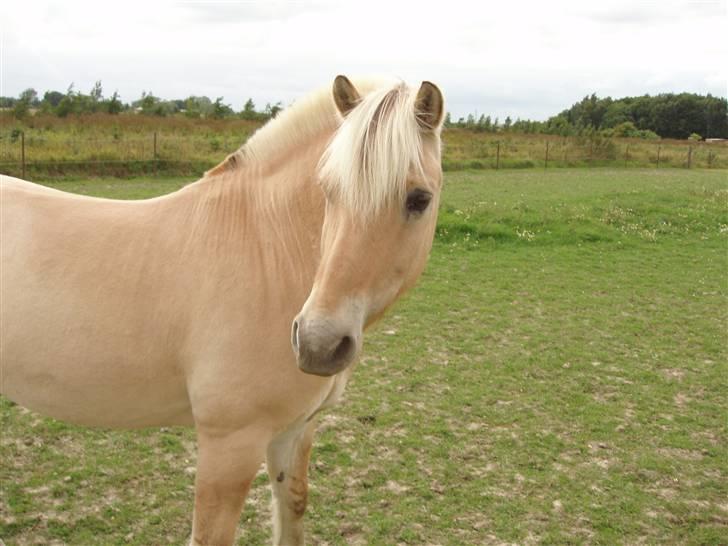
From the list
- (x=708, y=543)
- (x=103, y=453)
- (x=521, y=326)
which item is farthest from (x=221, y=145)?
(x=708, y=543)

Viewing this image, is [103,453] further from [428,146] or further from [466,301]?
[466,301]

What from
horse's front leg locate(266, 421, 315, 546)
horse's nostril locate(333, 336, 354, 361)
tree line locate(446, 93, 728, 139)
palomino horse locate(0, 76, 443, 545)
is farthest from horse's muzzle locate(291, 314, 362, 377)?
tree line locate(446, 93, 728, 139)

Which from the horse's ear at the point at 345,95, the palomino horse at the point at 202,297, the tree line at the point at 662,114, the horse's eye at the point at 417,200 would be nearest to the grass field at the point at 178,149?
the palomino horse at the point at 202,297

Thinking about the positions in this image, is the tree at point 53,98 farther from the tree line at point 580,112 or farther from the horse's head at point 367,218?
the horse's head at point 367,218

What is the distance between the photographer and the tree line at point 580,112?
79.9ft

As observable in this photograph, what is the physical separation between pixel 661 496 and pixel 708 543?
413 mm

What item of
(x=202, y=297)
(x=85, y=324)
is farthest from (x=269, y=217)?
(x=85, y=324)

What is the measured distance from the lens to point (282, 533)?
309cm

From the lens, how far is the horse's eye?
2023mm

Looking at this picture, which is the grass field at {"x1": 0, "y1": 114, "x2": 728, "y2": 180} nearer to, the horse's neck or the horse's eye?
the horse's neck

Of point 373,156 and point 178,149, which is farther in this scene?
point 178,149

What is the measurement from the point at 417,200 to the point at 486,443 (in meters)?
2.70

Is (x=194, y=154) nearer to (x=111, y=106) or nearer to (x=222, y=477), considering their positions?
(x=111, y=106)

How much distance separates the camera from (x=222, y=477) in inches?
94.0
